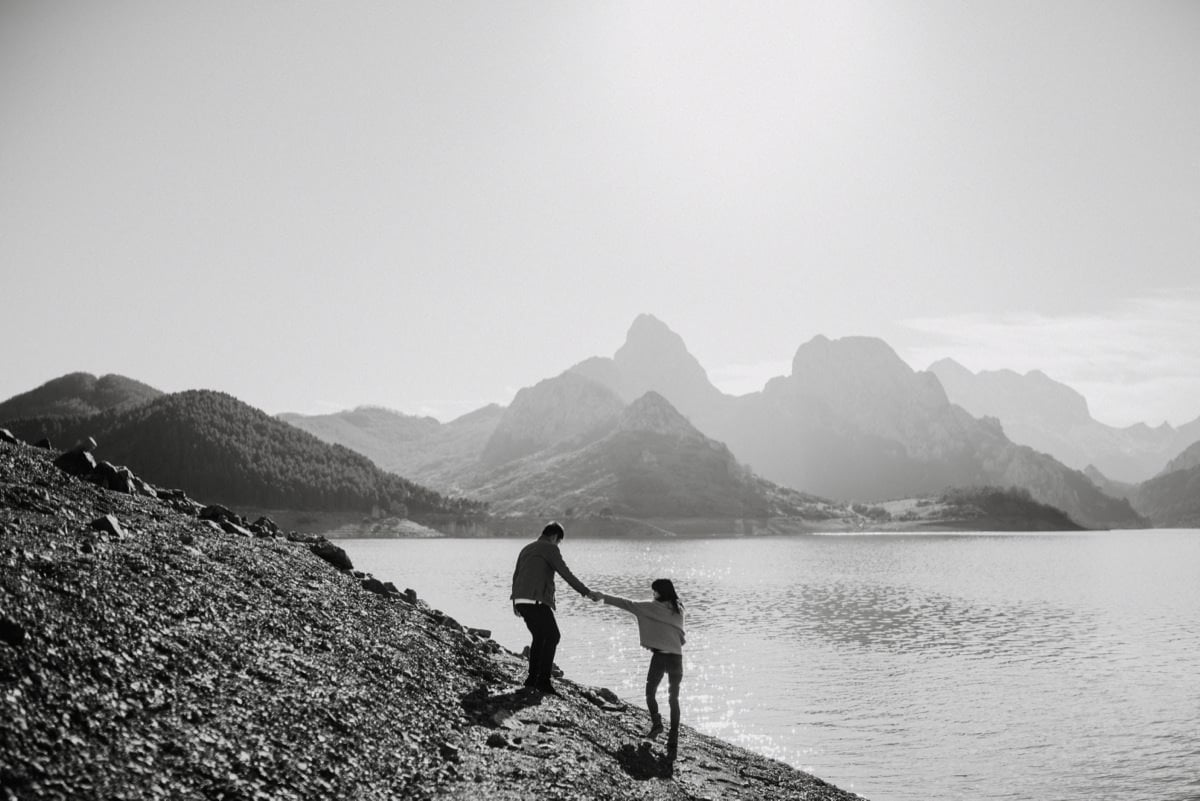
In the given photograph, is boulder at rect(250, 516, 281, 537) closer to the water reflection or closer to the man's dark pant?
the man's dark pant

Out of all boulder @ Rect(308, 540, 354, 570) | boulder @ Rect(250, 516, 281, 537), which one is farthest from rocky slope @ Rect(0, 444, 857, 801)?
boulder @ Rect(250, 516, 281, 537)

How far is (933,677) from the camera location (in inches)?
1633

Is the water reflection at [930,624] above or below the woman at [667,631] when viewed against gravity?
below

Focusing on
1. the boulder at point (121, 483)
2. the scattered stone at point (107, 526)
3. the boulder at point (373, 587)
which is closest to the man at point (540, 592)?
the boulder at point (373, 587)

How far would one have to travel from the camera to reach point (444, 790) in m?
13.4

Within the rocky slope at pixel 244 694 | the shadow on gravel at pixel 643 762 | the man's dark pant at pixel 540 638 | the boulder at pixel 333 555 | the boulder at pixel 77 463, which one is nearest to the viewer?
the rocky slope at pixel 244 694

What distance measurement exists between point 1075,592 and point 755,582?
127 ft

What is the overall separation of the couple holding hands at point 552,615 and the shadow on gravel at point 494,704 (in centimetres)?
83

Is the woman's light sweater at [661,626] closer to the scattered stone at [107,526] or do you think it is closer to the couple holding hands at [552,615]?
the couple holding hands at [552,615]

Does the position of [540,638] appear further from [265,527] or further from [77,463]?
[77,463]

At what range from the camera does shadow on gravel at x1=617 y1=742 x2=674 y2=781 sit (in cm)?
1775

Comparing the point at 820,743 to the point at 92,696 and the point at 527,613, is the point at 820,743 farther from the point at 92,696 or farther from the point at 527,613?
the point at 92,696

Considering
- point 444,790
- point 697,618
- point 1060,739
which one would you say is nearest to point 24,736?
point 444,790

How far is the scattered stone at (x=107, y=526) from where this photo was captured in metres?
18.4
